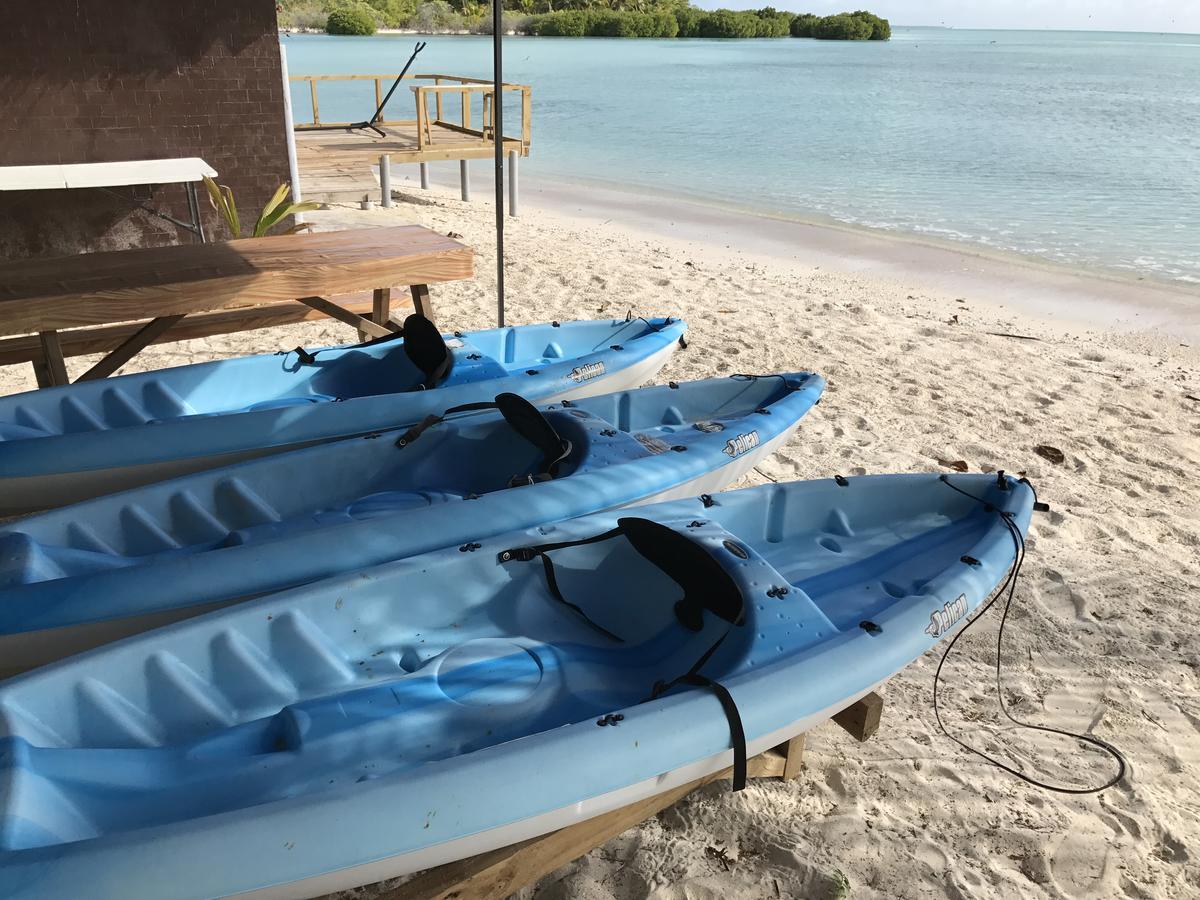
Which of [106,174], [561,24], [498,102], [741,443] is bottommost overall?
[741,443]

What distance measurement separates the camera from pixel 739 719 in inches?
77.6

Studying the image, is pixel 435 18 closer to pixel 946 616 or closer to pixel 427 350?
pixel 427 350

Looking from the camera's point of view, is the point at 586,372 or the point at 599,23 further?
the point at 599,23

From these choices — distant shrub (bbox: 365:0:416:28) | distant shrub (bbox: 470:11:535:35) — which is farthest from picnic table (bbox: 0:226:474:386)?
distant shrub (bbox: 470:11:535:35)

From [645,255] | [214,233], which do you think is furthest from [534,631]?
[645,255]

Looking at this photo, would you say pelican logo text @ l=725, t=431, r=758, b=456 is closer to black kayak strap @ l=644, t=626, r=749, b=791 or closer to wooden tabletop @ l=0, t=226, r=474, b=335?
black kayak strap @ l=644, t=626, r=749, b=791

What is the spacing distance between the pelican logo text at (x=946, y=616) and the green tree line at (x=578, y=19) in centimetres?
6100

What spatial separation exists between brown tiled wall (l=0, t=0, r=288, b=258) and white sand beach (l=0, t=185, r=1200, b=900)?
1962 mm

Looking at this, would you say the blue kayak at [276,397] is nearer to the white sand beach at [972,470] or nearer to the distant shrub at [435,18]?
the white sand beach at [972,470]

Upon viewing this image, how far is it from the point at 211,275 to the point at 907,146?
18289mm

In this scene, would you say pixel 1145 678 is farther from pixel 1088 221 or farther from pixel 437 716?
pixel 1088 221

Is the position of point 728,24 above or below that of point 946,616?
above

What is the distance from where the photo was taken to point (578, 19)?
65.6m

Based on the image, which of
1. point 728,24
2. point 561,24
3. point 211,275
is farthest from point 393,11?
point 211,275
